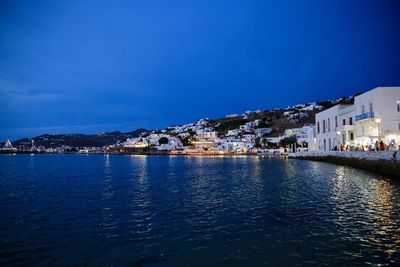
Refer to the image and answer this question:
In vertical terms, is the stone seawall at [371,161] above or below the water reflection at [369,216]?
above

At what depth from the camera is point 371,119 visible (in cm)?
4366

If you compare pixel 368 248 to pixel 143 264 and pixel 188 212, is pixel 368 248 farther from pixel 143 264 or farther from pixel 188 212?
pixel 188 212

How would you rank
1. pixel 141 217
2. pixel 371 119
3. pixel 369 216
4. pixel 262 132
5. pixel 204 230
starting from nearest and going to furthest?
pixel 204 230
pixel 369 216
pixel 141 217
pixel 371 119
pixel 262 132

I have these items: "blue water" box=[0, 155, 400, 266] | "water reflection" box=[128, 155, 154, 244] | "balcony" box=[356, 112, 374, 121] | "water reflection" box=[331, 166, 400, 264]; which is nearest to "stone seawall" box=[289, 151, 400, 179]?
"balcony" box=[356, 112, 374, 121]

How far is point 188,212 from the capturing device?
14898mm

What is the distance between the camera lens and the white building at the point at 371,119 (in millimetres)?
42375

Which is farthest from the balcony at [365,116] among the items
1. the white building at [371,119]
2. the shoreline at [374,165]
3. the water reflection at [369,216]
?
the water reflection at [369,216]

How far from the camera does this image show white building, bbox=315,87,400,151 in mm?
42375

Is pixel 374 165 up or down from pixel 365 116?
down

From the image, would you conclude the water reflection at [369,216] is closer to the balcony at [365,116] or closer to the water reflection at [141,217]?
the water reflection at [141,217]

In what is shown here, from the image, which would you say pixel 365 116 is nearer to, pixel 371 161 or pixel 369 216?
pixel 371 161

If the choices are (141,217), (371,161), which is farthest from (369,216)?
(371,161)

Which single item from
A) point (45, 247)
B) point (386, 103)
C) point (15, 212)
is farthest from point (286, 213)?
point (386, 103)

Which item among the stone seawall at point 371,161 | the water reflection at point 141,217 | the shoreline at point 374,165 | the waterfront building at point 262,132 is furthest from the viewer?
the waterfront building at point 262,132
